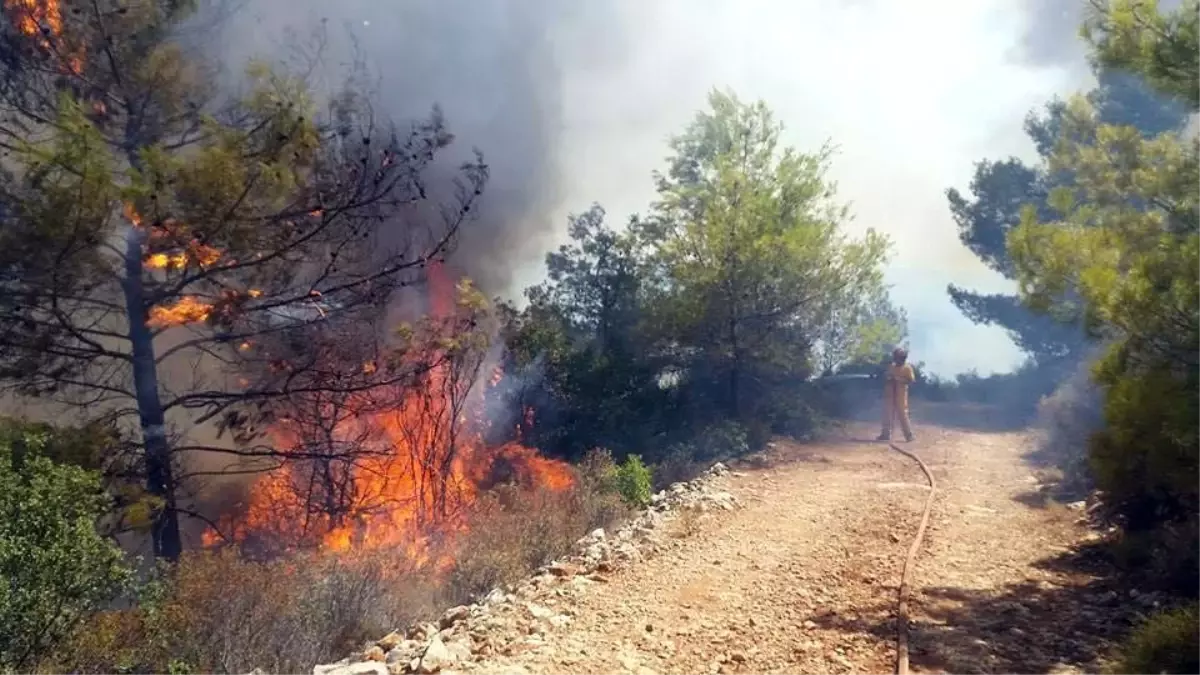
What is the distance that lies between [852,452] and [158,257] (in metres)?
13.4

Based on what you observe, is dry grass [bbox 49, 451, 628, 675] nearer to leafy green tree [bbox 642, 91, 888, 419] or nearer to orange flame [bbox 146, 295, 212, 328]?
orange flame [bbox 146, 295, 212, 328]

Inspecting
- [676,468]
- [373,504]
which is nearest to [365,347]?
[373,504]

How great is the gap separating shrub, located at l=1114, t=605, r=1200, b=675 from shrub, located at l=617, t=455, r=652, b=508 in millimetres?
7632

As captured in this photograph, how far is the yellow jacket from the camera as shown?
18.8m

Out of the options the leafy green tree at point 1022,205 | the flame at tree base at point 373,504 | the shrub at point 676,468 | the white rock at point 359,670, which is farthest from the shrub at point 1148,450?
the leafy green tree at point 1022,205

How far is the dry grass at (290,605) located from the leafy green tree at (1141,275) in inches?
231

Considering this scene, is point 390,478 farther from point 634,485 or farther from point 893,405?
point 893,405

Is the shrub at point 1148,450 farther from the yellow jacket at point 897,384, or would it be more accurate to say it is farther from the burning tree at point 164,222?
the yellow jacket at point 897,384

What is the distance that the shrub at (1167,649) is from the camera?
4.76 m

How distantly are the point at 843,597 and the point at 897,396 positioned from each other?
13.0m

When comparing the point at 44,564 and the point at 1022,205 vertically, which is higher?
the point at 1022,205

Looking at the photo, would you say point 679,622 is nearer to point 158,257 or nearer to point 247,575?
point 247,575

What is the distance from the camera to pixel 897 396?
19234 mm

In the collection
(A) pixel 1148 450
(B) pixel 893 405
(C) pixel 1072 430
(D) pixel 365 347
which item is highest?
(D) pixel 365 347
